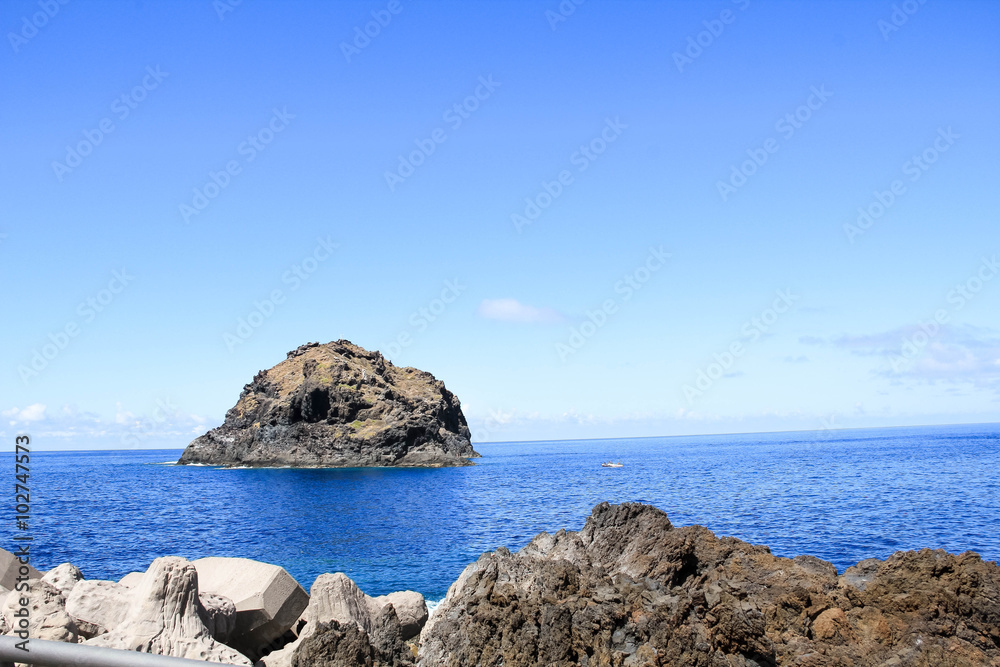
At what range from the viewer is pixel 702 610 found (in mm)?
10172

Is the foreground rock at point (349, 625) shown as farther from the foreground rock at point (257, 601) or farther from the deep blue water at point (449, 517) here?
the deep blue water at point (449, 517)

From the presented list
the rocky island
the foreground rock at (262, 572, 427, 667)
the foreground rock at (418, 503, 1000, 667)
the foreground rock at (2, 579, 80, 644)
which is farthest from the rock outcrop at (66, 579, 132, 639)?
the foreground rock at (418, 503, 1000, 667)

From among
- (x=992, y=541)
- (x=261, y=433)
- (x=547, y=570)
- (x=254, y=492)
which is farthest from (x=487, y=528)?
(x=261, y=433)

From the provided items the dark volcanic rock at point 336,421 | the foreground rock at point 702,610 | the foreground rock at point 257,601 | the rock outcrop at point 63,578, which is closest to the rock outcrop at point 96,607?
the rock outcrop at point 63,578

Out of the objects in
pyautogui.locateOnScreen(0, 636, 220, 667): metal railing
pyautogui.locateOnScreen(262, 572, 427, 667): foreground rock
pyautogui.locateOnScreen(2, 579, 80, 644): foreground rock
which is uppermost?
pyautogui.locateOnScreen(0, 636, 220, 667): metal railing

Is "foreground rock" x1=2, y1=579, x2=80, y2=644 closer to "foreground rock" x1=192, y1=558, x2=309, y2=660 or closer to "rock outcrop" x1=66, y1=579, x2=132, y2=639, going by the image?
"rock outcrop" x1=66, y1=579, x2=132, y2=639

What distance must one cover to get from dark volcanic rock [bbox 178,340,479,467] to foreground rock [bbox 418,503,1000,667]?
3839 inches

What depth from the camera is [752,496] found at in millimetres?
52344

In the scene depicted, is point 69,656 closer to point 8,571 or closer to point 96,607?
point 96,607

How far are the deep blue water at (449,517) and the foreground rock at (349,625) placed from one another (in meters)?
10.5

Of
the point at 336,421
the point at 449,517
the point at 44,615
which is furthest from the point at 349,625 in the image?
the point at 336,421

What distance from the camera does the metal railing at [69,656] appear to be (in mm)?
2539

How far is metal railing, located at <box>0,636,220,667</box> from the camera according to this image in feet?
8.33

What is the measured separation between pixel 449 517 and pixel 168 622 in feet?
127
